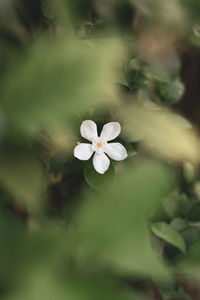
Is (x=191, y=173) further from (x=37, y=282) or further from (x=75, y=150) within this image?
(x=37, y=282)

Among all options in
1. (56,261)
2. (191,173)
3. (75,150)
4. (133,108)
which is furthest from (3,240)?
(191,173)

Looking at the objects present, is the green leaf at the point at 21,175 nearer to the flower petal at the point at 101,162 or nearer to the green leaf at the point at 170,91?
the flower petal at the point at 101,162

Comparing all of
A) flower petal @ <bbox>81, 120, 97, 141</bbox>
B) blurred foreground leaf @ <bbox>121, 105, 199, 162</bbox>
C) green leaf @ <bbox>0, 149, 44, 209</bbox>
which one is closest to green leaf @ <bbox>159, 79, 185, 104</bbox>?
blurred foreground leaf @ <bbox>121, 105, 199, 162</bbox>

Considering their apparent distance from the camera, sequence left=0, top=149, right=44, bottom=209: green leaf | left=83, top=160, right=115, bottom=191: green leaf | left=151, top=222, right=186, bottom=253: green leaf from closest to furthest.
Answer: left=0, top=149, right=44, bottom=209: green leaf
left=83, top=160, right=115, bottom=191: green leaf
left=151, top=222, right=186, bottom=253: green leaf

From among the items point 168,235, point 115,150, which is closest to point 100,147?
point 115,150

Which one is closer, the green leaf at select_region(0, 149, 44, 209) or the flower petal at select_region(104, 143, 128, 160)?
the green leaf at select_region(0, 149, 44, 209)

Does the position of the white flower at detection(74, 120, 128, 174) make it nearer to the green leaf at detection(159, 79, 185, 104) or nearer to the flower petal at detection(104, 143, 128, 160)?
the flower petal at detection(104, 143, 128, 160)

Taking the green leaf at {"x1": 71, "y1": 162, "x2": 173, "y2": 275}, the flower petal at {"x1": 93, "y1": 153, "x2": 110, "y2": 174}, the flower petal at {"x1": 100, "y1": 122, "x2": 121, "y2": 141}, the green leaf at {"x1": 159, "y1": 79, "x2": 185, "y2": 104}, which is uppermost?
the green leaf at {"x1": 159, "y1": 79, "x2": 185, "y2": 104}
